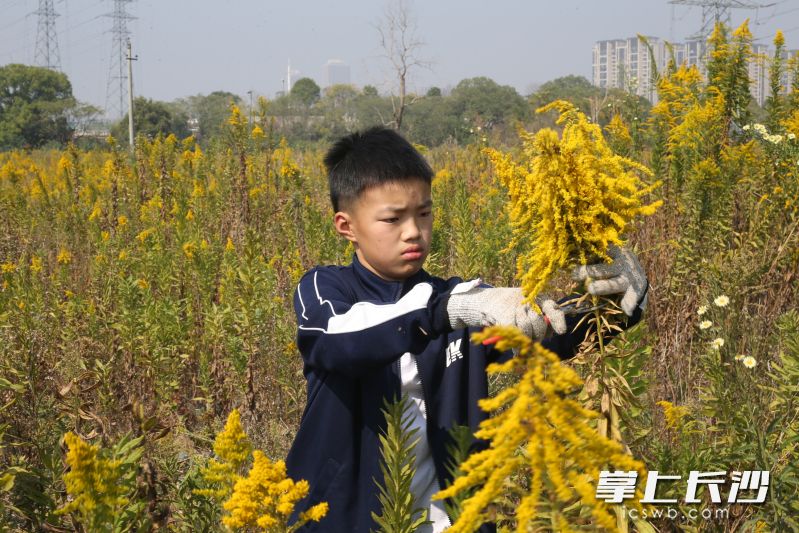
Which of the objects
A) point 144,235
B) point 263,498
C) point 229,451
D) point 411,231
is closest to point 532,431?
point 263,498

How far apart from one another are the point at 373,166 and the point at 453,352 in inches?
22.7

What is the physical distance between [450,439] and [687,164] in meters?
3.19

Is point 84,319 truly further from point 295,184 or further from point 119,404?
point 295,184

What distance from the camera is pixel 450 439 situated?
5.92 ft

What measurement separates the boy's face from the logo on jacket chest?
0.75 ft

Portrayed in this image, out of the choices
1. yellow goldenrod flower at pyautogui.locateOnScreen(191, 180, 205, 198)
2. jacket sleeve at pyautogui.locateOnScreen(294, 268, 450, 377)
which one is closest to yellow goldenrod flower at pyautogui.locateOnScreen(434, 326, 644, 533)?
jacket sleeve at pyautogui.locateOnScreen(294, 268, 450, 377)

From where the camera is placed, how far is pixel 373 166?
202cm

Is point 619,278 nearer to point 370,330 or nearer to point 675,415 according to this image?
point 370,330

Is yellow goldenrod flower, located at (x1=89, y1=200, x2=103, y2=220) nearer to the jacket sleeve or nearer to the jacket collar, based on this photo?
the jacket collar

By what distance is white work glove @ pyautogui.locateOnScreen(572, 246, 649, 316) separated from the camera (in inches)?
54.4

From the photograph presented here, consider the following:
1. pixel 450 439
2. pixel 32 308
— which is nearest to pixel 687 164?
pixel 450 439

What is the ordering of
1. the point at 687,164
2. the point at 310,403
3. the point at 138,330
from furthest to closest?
the point at 687,164 → the point at 138,330 → the point at 310,403

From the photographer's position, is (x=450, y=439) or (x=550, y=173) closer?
(x=550, y=173)

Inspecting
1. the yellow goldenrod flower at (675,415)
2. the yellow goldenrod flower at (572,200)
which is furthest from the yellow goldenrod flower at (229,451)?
the yellow goldenrod flower at (675,415)
